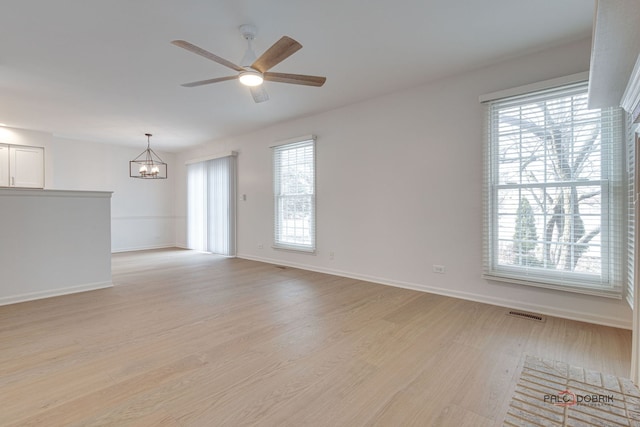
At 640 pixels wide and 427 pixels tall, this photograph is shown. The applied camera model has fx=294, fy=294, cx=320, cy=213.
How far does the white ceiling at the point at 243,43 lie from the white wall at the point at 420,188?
0.25 m

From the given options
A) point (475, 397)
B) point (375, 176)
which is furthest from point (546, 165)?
point (475, 397)

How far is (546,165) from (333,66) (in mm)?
2549

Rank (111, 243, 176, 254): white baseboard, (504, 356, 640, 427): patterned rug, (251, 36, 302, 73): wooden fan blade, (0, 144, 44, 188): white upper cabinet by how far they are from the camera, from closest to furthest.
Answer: (504, 356, 640, 427): patterned rug < (251, 36, 302, 73): wooden fan blade < (0, 144, 44, 188): white upper cabinet < (111, 243, 176, 254): white baseboard

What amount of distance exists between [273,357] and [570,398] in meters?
1.87

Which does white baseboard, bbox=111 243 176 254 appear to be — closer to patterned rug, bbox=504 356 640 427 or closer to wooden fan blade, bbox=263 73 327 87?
wooden fan blade, bbox=263 73 327 87

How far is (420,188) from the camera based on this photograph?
12.9ft

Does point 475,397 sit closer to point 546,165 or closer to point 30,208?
point 546,165

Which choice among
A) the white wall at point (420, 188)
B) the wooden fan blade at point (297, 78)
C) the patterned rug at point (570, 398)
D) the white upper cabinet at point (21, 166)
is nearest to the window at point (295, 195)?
the white wall at point (420, 188)

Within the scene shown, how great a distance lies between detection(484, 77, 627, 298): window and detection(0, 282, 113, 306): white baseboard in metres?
5.10

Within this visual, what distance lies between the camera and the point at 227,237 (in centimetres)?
679

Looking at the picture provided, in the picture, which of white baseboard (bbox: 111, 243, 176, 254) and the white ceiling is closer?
the white ceiling

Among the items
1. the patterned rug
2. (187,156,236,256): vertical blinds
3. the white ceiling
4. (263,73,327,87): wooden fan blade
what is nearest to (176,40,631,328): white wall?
the white ceiling

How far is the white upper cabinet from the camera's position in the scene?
5.82 metres

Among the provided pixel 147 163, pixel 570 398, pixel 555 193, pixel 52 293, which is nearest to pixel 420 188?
pixel 555 193
